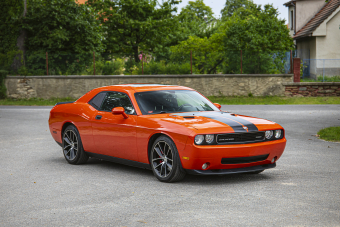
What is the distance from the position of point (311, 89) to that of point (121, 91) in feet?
73.5

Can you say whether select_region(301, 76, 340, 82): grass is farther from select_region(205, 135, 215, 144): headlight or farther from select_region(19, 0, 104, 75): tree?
select_region(205, 135, 215, 144): headlight

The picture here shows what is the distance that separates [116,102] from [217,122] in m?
2.00

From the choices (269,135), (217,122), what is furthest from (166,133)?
(269,135)

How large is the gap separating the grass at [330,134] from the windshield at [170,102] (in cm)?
464

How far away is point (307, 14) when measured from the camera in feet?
133

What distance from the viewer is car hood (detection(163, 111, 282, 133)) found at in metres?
6.48

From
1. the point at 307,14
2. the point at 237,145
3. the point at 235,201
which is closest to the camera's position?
the point at 235,201

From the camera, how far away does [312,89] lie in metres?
Answer: 28.3

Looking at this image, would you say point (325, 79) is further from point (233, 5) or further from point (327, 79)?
point (233, 5)

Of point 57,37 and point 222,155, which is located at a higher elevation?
point 57,37

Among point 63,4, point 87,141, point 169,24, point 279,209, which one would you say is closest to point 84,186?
point 87,141

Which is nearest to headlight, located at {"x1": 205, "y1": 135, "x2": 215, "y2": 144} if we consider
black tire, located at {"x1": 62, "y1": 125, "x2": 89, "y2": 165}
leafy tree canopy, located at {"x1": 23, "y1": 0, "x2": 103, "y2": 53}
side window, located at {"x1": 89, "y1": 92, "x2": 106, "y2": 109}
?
side window, located at {"x1": 89, "y1": 92, "x2": 106, "y2": 109}

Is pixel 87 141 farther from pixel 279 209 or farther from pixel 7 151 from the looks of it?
pixel 279 209

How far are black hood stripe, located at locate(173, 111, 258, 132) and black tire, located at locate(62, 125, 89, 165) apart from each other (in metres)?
2.11
